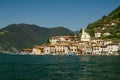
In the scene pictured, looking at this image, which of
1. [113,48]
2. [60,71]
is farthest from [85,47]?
[60,71]

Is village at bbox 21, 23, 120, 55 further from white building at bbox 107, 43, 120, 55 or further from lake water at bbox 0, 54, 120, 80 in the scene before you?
lake water at bbox 0, 54, 120, 80

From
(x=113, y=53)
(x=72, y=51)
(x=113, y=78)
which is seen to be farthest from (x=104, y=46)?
(x=113, y=78)

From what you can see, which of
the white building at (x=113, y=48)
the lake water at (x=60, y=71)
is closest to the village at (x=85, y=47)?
the white building at (x=113, y=48)

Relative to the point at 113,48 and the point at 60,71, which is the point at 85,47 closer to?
the point at 113,48

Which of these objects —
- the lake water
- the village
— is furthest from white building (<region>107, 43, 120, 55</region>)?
the lake water

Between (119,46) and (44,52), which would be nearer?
(119,46)

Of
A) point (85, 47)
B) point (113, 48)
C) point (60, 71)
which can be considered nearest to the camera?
point (60, 71)

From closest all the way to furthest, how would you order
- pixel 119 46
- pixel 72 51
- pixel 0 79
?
pixel 0 79 → pixel 119 46 → pixel 72 51

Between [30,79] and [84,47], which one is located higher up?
[84,47]

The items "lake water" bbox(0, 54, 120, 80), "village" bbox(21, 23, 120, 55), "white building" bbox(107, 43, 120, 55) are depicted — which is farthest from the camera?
"village" bbox(21, 23, 120, 55)

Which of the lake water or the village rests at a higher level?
the village

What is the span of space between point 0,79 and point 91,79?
476 inches

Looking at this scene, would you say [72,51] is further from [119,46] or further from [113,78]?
[113,78]

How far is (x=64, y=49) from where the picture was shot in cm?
19425
